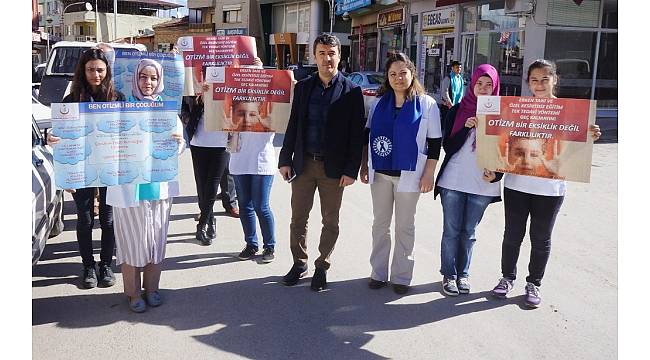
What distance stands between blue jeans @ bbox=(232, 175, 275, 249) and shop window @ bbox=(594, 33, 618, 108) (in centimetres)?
1638

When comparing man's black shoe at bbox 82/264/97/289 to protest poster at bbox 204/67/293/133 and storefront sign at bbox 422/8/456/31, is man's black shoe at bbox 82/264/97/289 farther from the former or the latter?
storefront sign at bbox 422/8/456/31

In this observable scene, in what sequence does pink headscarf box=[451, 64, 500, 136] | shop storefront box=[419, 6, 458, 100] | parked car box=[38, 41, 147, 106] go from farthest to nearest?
shop storefront box=[419, 6, 458, 100] < parked car box=[38, 41, 147, 106] < pink headscarf box=[451, 64, 500, 136]

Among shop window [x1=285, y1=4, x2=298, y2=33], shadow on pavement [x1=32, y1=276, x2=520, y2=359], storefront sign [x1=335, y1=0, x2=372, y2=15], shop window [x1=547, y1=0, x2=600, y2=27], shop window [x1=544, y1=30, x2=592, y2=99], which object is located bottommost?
shadow on pavement [x1=32, y1=276, x2=520, y2=359]

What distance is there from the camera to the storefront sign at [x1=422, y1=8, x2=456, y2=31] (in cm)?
2284

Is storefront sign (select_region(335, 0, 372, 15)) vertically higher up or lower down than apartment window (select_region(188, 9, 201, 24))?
lower down

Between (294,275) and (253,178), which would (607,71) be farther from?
(294,275)

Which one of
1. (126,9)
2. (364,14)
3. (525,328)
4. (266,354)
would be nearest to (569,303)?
(525,328)

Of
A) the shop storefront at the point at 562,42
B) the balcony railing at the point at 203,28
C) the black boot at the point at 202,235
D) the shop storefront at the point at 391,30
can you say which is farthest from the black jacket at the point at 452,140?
the balcony railing at the point at 203,28

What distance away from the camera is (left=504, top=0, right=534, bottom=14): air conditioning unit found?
18062 mm

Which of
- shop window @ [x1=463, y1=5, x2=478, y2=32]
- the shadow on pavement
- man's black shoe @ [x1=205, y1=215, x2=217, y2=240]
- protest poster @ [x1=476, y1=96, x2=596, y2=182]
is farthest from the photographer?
shop window @ [x1=463, y1=5, x2=478, y2=32]

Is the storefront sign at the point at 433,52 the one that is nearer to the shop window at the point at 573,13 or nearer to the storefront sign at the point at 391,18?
the storefront sign at the point at 391,18

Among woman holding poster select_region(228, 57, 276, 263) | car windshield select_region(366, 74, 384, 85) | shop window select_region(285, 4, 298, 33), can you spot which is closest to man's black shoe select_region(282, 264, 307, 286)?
woman holding poster select_region(228, 57, 276, 263)

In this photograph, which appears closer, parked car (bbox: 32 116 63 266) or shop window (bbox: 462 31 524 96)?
parked car (bbox: 32 116 63 266)

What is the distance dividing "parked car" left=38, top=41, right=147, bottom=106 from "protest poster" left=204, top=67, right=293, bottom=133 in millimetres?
8200
